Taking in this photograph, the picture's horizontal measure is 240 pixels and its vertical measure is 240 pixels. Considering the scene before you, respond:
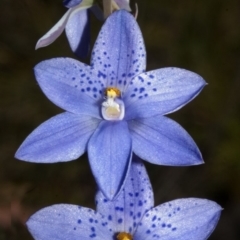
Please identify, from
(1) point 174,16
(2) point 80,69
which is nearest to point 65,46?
(1) point 174,16

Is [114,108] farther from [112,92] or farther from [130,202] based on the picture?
[130,202]

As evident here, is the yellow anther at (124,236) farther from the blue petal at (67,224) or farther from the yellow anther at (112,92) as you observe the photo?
the yellow anther at (112,92)

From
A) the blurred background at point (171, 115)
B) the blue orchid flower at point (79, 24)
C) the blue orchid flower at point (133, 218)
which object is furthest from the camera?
the blurred background at point (171, 115)

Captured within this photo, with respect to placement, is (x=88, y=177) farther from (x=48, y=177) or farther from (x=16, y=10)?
(x=16, y=10)

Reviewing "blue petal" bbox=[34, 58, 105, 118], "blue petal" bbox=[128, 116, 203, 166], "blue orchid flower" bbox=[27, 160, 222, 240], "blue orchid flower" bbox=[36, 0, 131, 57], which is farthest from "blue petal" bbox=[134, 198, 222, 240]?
"blue orchid flower" bbox=[36, 0, 131, 57]

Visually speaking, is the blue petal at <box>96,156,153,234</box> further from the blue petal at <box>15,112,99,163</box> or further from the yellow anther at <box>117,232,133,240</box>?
the blue petal at <box>15,112,99,163</box>

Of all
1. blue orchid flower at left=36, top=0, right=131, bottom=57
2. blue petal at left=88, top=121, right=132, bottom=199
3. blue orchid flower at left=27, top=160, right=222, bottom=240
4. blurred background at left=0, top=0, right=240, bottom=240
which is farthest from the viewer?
blurred background at left=0, top=0, right=240, bottom=240

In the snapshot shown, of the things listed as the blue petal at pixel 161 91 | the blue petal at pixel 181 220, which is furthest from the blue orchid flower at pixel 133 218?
the blue petal at pixel 161 91
